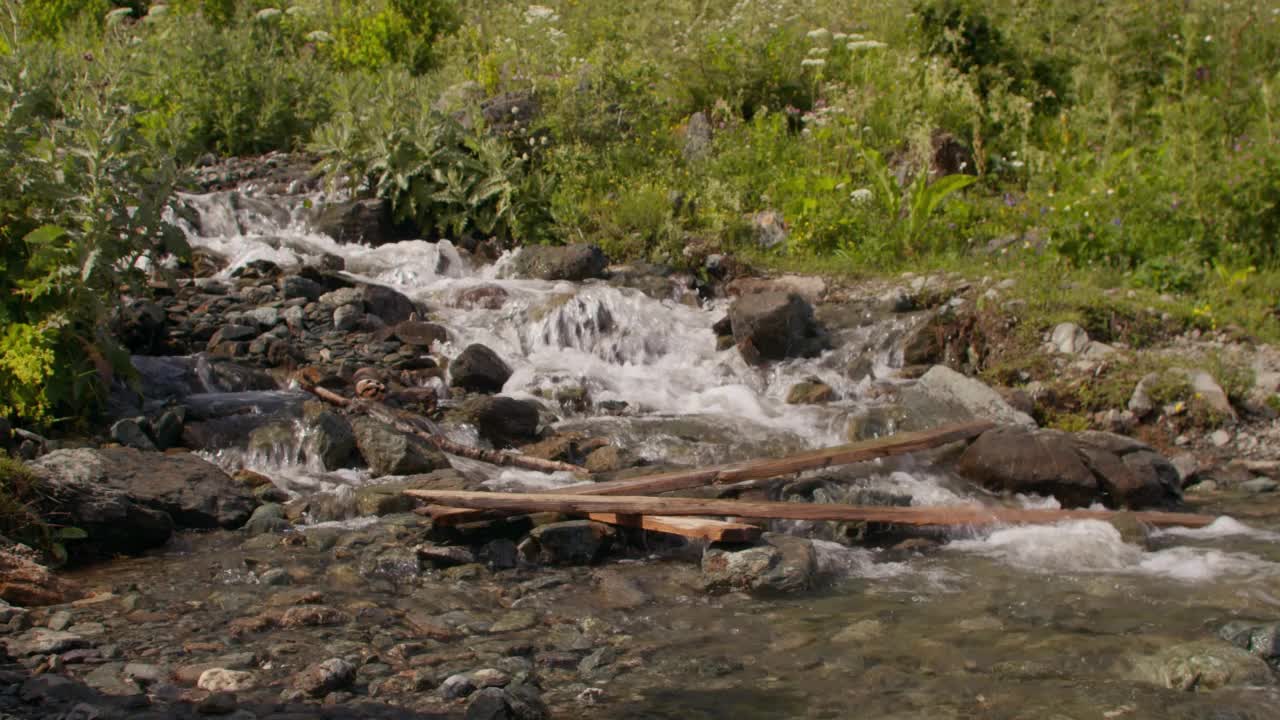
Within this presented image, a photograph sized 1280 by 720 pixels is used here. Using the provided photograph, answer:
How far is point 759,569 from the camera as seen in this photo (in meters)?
5.15

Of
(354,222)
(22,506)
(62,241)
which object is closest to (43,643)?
(22,506)

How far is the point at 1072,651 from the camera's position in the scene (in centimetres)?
432

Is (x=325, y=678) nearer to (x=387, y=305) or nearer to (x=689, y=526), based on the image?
(x=689, y=526)

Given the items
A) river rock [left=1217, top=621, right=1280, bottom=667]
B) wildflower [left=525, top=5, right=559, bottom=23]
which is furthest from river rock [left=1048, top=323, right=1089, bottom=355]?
wildflower [left=525, top=5, right=559, bottom=23]

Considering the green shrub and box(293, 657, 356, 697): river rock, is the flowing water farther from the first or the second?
the green shrub

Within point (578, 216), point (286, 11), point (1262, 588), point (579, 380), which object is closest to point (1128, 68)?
point (578, 216)

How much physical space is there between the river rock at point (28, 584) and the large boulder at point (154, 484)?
2.07ft

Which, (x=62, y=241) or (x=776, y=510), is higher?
(x=62, y=241)

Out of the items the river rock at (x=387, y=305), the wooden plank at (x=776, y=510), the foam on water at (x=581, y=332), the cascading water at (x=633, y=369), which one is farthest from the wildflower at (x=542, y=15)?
the wooden plank at (x=776, y=510)

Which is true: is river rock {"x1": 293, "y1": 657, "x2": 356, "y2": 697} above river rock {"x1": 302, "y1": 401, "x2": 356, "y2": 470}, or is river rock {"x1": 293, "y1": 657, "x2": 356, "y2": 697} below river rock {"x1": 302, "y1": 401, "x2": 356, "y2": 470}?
below

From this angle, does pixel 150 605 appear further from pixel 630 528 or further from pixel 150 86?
pixel 150 86

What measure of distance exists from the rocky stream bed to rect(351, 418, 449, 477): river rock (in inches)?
0.7

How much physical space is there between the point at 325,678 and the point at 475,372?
16.3 feet

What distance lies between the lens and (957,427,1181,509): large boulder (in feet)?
21.9
